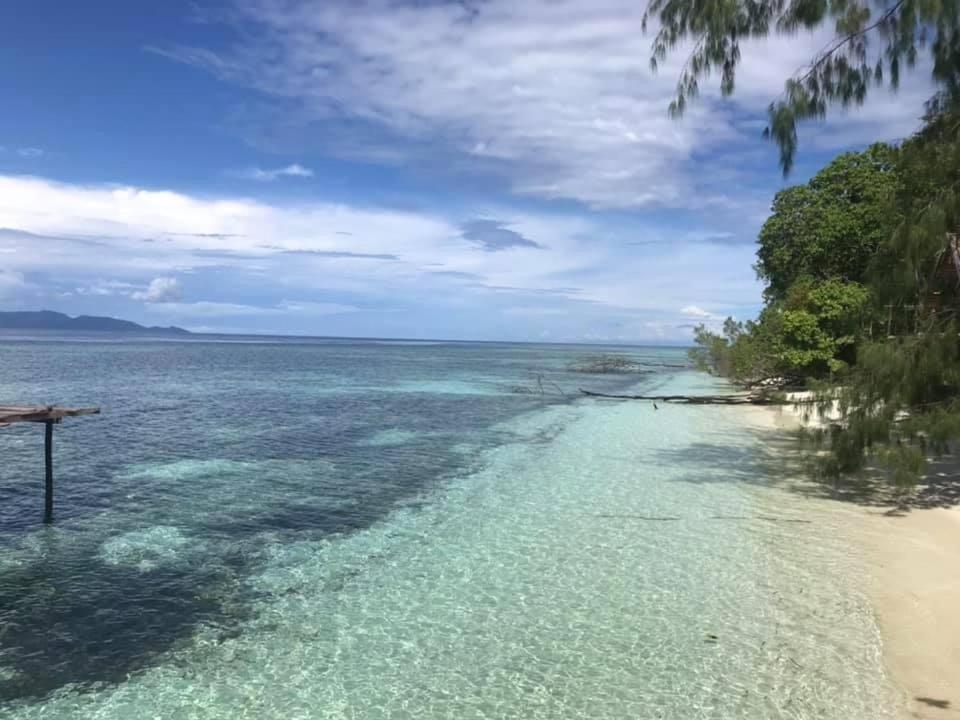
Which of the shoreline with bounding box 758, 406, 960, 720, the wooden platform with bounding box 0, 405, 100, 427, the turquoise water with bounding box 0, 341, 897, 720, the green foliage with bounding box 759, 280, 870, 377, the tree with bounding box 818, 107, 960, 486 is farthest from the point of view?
the green foliage with bounding box 759, 280, 870, 377

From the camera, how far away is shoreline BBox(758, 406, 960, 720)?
683cm

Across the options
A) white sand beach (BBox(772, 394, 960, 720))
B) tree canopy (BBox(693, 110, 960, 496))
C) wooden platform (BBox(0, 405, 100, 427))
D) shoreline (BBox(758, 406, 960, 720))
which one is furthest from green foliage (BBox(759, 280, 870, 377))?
wooden platform (BBox(0, 405, 100, 427))

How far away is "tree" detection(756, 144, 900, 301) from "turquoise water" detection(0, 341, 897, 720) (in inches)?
418

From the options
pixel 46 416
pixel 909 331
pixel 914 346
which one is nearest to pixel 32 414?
pixel 46 416

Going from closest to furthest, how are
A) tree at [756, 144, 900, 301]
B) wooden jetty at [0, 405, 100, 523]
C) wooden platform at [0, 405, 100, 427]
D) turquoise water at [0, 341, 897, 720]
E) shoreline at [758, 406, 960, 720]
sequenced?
shoreline at [758, 406, 960, 720]
turquoise water at [0, 341, 897, 720]
wooden platform at [0, 405, 100, 427]
wooden jetty at [0, 405, 100, 523]
tree at [756, 144, 900, 301]

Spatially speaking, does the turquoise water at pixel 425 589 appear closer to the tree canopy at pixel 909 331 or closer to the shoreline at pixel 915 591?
the shoreline at pixel 915 591

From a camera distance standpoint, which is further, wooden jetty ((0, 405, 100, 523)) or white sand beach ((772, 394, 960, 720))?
wooden jetty ((0, 405, 100, 523))

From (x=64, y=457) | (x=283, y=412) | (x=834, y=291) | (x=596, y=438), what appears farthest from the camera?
(x=283, y=412)

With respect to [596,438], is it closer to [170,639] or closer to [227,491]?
[227,491]

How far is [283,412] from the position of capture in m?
31.3

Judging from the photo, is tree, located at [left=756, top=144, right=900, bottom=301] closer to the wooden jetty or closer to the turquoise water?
the turquoise water

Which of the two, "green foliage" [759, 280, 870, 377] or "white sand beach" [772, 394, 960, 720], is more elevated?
"green foliage" [759, 280, 870, 377]

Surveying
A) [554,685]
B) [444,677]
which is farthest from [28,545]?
[554,685]

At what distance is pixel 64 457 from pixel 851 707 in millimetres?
20353
